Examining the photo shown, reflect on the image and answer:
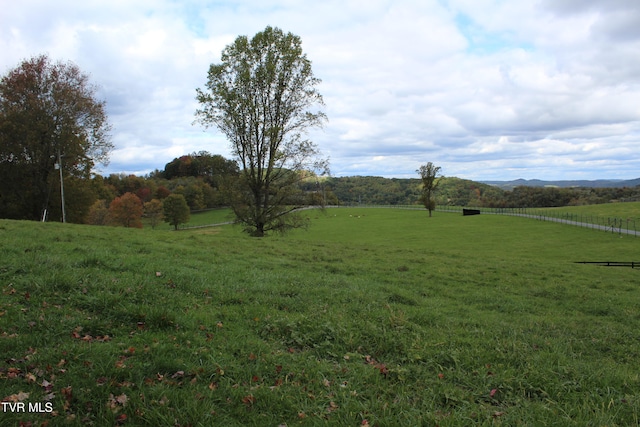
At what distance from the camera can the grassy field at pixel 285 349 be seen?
11.7 ft

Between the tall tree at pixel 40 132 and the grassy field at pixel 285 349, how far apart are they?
25.3 m

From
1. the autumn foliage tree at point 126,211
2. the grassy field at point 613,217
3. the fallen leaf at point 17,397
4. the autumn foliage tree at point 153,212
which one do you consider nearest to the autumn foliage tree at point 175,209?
the autumn foliage tree at point 126,211

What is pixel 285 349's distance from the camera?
16.5 ft

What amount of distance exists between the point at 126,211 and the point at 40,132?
40269 mm

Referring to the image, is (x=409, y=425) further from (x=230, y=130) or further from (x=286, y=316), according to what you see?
(x=230, y=130)

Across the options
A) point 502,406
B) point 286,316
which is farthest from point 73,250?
point 502,406

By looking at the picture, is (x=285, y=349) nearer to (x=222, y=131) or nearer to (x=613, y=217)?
(x=222, y=131)

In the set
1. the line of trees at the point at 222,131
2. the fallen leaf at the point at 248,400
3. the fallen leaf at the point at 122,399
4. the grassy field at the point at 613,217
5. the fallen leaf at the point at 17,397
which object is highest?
the line of trees at the point at 222,131

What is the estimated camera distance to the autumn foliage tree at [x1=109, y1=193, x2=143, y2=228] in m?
66.6

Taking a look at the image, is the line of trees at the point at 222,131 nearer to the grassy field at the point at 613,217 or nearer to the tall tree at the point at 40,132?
the tall tree at the point at 40,132

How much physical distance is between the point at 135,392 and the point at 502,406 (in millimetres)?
3723

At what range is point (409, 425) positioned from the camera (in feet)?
11.2

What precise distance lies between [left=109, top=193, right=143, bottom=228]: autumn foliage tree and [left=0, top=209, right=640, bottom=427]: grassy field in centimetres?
6322

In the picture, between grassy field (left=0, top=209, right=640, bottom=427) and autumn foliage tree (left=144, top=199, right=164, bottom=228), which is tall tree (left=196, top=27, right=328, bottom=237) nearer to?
grassy field (left=0, top=209, right=640, bottom=427)
